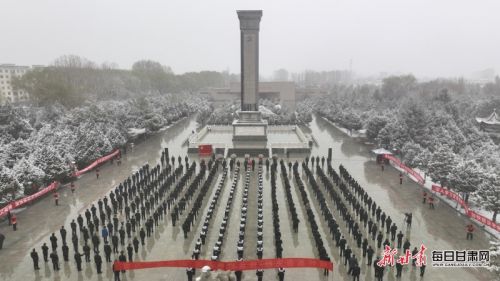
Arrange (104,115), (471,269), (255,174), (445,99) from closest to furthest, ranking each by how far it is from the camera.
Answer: (471,269) < (255,174) < (104,115) < (445,99)

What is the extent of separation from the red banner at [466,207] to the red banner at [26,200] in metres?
16.1

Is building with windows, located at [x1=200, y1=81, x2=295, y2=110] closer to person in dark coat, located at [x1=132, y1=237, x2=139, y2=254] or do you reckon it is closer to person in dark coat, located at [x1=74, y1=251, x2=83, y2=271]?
person in dark coat, located at [x1=132, y1=237, x2=139, y2=254]

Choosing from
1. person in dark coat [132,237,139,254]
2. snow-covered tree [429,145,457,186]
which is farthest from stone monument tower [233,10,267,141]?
person in dark coat [132,237,139,254]

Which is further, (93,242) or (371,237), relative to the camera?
(371,237)

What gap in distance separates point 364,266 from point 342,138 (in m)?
21.2

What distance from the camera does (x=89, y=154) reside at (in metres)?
19.2

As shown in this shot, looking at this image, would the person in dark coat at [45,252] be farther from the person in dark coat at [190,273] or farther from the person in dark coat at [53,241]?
the person in dark coat at [190,273]

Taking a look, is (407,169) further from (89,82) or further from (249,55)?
(89,82)

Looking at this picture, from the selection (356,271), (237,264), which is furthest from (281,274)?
(356,271)

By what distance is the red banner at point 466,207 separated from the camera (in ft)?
38.5

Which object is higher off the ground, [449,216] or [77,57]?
[77,57]

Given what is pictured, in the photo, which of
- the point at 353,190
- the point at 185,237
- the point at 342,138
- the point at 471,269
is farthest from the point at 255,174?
the point at 342,138

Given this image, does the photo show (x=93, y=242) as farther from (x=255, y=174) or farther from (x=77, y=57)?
(x=77, y=57)

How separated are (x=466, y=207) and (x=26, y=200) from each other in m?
16.3
